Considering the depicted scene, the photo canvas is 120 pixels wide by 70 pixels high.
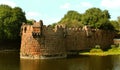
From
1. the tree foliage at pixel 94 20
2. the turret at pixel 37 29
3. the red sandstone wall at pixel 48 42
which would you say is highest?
the tree foliage at pixel 94 20

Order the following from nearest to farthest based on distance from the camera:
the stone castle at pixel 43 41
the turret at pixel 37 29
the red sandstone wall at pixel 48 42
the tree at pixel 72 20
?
the turret at pixel 37 29 < the stone castle at pixel 43 41 < the red sandstone wall at pixel 48 42 < the tree at pixel 72 20

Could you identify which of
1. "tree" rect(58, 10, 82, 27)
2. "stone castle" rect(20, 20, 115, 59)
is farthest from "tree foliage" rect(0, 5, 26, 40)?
"stone castle" rect(20, 20, 115, 59)

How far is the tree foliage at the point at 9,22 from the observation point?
228ft

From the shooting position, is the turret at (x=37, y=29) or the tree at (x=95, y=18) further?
the tree at (x=95, y=18)

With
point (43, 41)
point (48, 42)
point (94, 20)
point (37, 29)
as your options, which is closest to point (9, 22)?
point (94, 20)

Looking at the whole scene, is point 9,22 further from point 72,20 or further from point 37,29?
point 37,29

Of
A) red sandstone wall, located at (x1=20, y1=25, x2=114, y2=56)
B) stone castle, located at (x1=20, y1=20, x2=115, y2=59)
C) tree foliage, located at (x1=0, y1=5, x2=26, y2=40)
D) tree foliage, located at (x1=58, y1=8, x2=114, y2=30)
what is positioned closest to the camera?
stone castle, located at (x1=20, y1=20, x2=115, y2=59)

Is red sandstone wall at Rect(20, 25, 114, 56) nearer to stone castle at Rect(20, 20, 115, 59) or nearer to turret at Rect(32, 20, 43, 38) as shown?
stone castle at Rect(20, 20, 115, 59)

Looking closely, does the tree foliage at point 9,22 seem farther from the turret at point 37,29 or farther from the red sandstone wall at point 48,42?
the turret at point 37,29

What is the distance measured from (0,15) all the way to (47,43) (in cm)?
2328

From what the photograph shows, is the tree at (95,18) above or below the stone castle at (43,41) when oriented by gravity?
above

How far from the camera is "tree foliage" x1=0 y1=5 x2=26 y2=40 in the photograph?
69438 mm

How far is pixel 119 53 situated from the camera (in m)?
58.4

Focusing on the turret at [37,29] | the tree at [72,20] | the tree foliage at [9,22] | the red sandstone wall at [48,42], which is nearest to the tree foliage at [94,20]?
the tree at [72,20]
